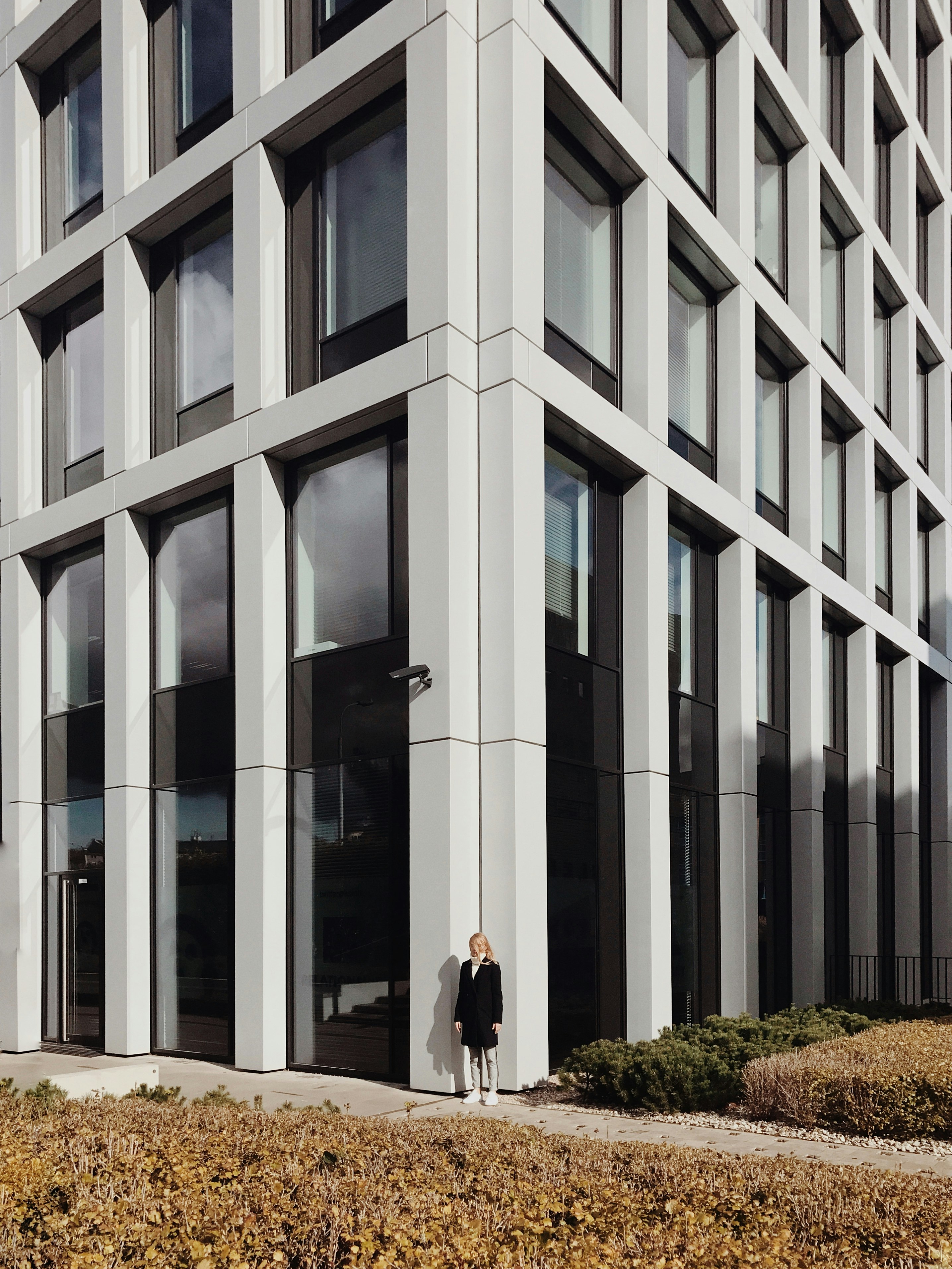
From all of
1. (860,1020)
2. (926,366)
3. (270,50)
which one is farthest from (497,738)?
(926,366)

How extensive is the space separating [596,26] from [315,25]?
4.07 m

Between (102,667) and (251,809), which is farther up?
(102,667)

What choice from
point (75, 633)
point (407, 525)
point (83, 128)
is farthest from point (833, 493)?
point (83, 128)

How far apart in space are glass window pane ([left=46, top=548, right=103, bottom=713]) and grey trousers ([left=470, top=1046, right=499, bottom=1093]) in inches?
379

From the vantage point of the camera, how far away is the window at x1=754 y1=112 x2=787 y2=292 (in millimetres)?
23859

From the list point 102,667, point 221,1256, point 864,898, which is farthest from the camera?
point 864,898

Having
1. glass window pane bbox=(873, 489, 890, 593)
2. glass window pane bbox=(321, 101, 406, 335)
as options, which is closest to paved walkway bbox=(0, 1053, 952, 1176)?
glass window pane bbox=(321, 101, 406, 335)

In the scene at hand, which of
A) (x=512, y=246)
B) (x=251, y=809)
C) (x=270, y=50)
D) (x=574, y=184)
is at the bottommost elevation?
(x=251, y=809)

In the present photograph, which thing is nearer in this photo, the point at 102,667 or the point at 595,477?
the point at 595,477

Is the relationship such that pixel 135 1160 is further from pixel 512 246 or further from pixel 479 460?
pixel 512 246

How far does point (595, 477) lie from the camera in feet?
59.0

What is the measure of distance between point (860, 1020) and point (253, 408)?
1157cm

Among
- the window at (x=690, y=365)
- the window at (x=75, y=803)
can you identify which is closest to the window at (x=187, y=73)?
the window at (x=75, y=803)

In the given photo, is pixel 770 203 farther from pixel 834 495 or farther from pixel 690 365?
pixel 834 495
